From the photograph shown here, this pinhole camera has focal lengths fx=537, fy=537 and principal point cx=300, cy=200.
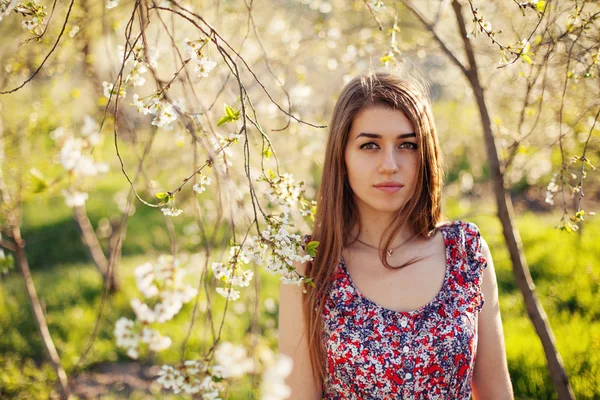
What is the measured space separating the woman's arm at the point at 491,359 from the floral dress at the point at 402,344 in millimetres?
55

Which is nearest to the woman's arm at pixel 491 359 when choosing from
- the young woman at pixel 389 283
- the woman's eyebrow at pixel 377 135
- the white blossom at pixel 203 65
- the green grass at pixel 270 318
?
the young woman at pixel 389 283

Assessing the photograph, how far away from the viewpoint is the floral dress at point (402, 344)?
5.27ft

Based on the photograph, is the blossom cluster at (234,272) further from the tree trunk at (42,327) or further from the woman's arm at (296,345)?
the tree trunk at (42,327)

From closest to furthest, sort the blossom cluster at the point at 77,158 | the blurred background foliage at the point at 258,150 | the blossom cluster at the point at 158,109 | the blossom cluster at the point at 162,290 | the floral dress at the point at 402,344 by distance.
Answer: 1. the blossom cluster at the point at 158,109
2. the floral dress at the point at 402,344
3. the blossom cluster at the point at 162,290
4. the blossom cluster at the point at 77,158
5. the blurred background foliage at the point at 258,150

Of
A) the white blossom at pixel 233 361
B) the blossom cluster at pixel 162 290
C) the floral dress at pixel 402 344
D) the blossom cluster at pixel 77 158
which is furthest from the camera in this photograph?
the blossom cluster at pixel 77 158

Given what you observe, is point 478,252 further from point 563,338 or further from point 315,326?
point 563,338

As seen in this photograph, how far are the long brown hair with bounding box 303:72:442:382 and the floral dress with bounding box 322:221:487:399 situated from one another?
0.05 meters

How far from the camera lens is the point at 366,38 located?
288cm

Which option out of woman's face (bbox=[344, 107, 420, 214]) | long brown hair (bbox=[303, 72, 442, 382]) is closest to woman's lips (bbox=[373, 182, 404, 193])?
woman's face (bbox=[344, 107, 420, 214])

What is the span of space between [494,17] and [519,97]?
2.30 feet

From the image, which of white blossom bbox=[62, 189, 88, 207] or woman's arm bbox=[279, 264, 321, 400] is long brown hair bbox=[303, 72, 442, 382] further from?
white blossom bbox=[62, 189, 88, 207]

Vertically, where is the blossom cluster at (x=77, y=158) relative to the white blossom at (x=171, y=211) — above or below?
above

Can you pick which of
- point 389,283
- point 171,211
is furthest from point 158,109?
point 389,283

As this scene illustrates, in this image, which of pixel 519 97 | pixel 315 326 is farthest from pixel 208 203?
pixel 315 326
